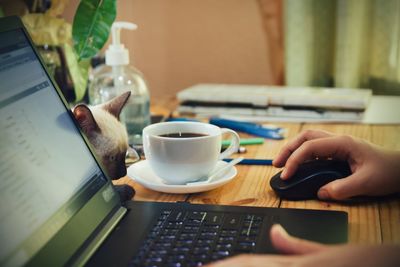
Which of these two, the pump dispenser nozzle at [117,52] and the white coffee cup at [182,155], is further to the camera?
the pump dispenser nozzle at [117,52]

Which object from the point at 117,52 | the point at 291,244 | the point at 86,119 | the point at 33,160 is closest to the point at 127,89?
the point at 117,52

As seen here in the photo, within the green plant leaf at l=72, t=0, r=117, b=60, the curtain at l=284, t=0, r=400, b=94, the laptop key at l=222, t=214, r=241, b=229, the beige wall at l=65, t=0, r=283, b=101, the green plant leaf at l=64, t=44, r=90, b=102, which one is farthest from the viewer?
the beige wall at l=65, t=0, r=283, b=101

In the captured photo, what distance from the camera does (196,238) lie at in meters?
0.67

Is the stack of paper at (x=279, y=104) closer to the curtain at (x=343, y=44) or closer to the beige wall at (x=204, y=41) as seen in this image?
the curtain at (x=343, y=44)

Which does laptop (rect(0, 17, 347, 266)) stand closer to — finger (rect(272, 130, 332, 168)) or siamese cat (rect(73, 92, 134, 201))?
siamese cat (rect(73, 92, 134, 201))

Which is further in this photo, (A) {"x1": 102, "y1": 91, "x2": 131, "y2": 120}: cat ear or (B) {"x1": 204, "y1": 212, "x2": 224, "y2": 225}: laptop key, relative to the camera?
(A) {"x1": 102, "y1": 91, "x2": 131, "y2": 120}: cat ear

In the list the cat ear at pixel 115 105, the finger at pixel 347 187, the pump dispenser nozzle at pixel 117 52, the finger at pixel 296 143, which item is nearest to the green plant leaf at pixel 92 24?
the pump dispenser nozzle at pixel 117 52

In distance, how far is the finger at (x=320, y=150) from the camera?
34.4 inches

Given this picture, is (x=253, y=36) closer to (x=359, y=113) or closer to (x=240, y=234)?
(x=359, y=113)

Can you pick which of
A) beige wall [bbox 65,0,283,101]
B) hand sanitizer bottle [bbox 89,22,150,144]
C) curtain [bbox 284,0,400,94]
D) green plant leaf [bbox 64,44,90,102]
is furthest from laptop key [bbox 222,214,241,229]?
beige wall [bbox 65,0,283,101]

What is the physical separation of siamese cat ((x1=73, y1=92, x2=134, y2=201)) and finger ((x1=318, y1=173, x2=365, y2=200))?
0.30m

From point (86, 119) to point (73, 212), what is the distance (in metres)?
0.21

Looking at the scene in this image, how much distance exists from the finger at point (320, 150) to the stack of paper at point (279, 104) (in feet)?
1.48

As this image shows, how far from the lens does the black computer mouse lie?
0.85m
